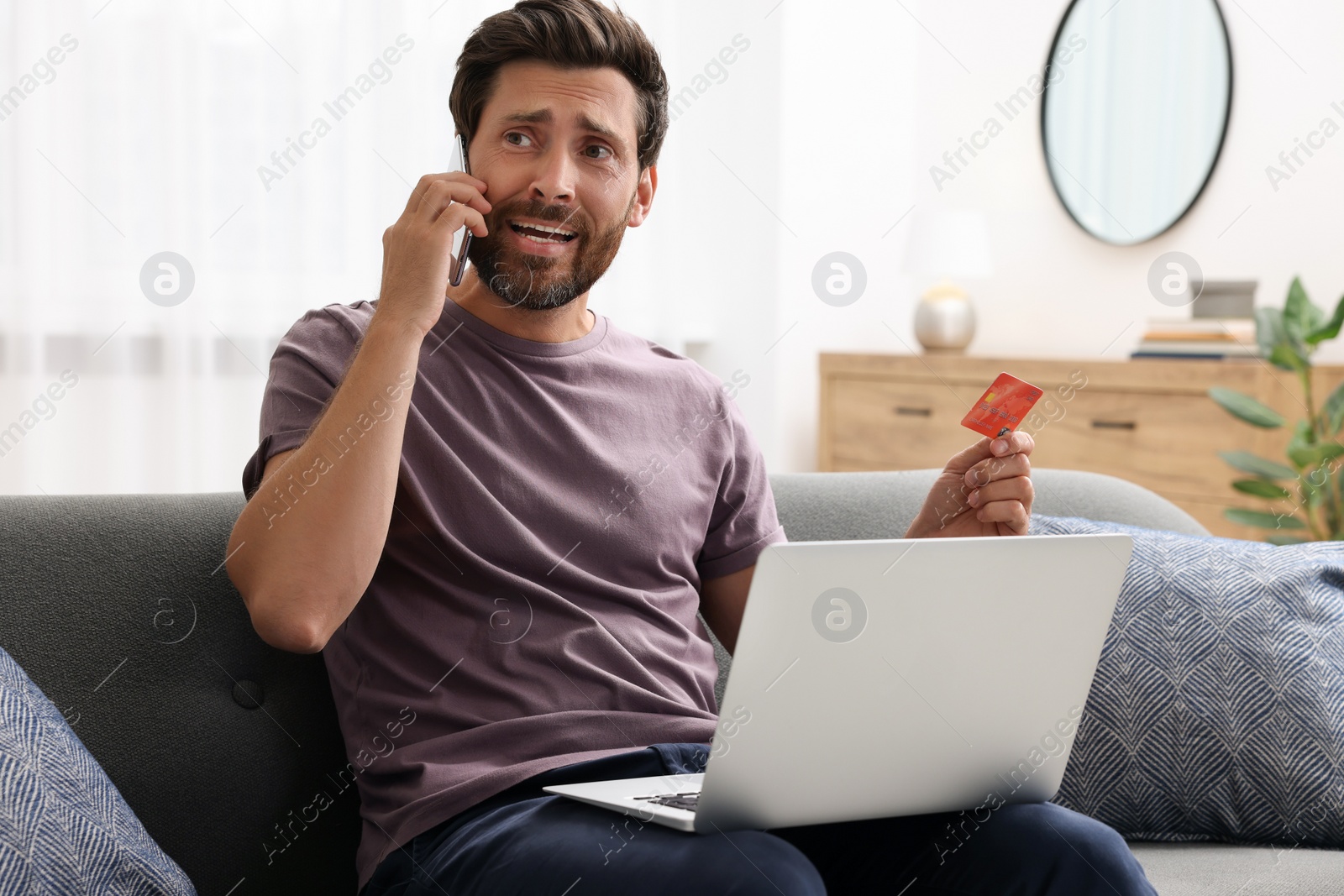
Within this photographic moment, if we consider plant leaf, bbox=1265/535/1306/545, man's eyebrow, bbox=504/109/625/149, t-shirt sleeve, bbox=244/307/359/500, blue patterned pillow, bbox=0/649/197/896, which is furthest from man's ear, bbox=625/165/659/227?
plant leaf, bbox=1265/535/1306/545

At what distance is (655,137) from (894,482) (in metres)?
0.58

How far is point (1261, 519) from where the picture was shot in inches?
109

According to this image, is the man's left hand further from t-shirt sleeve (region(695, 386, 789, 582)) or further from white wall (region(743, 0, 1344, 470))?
white wall (region(743, 0, 1344, 470))

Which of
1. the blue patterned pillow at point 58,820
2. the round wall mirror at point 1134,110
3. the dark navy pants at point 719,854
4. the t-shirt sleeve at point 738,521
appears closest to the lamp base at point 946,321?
the round wall mirror at point 1134,110

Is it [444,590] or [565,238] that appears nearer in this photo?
[444,590]

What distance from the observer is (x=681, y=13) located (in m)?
3.88

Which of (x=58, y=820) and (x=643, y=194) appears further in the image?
(x=643, y=194)

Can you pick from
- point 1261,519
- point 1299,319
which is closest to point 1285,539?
point 1261,519

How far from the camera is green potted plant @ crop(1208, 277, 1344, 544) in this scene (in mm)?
2678

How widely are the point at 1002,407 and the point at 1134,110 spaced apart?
2997 millimetres

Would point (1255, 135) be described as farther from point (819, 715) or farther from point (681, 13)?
point (819, 715)

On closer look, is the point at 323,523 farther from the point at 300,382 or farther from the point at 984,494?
the point at 984,494

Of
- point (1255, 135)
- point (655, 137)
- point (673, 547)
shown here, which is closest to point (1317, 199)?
point (1255, 135)

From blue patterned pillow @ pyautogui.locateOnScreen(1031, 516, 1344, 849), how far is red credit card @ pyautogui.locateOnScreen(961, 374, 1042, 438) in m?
0.37
